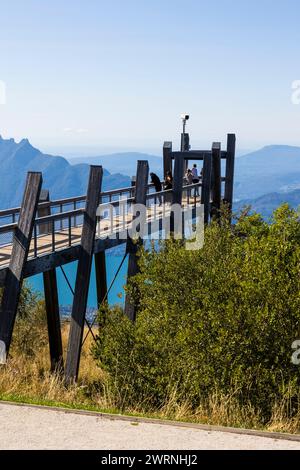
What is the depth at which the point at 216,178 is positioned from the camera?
81.8 ft

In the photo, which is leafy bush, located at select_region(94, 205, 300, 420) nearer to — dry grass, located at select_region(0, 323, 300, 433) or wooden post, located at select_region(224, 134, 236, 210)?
dry grass, located at select_region(0, 323, 300, 433)

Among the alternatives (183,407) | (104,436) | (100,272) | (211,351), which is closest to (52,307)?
(100,272)

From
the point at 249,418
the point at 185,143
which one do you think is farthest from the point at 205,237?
the point at 185,143

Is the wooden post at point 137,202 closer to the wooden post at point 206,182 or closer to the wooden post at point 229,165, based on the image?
the wooden post at point 206,182

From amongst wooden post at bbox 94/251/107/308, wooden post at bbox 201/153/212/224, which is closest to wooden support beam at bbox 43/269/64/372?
wooden post at bbox 94/251/107/308

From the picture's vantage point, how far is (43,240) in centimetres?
1791

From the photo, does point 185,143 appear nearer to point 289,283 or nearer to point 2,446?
point 289,283

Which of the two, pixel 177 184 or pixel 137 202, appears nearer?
Result: pixel 137 202

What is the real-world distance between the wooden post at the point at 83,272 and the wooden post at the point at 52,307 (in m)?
2.80

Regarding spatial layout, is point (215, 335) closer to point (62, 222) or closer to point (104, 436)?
point (104, 436)

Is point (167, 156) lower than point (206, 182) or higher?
higher

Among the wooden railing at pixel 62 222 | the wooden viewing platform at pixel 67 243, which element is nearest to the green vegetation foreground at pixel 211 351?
the wooden viewing platform at pixel 67 243

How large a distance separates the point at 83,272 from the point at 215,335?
5.23 m

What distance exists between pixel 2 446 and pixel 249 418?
436 centimetres
